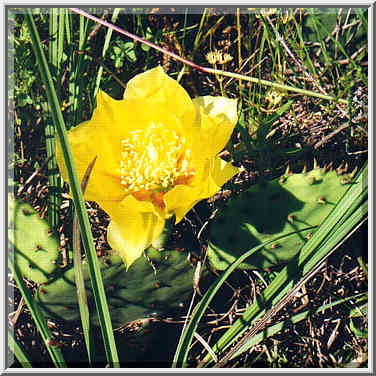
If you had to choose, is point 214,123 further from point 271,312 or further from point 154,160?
point 271,312

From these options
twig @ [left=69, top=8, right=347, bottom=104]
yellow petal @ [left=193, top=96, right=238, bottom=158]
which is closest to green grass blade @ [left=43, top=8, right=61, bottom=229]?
twig @ [left=69, top=8, right=347, bottom=104]

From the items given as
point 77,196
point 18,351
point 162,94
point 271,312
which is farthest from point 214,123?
point 18,351

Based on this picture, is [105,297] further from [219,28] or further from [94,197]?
[219,28]

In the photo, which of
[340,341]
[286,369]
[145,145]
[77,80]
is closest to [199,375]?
[286,369]

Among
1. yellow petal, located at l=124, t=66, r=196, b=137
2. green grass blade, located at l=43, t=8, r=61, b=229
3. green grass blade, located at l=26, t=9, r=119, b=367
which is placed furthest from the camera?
green grass blade, located at l=43, t=8, r=61, b=229

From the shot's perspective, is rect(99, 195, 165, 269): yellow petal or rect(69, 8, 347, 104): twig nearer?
rect(99, 195, 165, 269): yellow petal

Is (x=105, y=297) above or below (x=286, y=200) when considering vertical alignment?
below

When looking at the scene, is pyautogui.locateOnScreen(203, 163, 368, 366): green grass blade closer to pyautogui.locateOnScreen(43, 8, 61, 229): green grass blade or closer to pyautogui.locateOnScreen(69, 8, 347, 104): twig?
pyautogui.locateOnScreen(69, 8, 347, 104): twig
